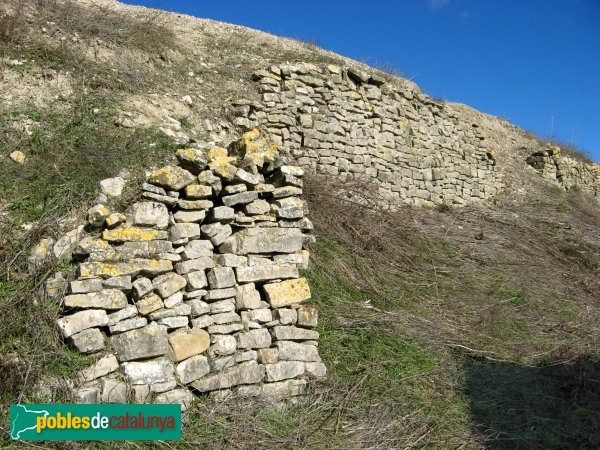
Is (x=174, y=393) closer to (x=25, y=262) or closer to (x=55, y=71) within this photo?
(x=25, y=262)

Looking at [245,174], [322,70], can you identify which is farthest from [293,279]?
[322,70]

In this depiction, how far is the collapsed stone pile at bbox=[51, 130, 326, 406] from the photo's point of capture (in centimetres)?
377

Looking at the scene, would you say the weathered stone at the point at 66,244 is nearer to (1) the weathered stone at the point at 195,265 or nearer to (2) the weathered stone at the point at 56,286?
(2) the weathered stone at the point at 56,286

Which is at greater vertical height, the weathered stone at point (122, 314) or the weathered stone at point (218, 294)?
the weathered stone at point (218, 294)

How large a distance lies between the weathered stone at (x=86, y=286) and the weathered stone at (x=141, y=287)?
27cm

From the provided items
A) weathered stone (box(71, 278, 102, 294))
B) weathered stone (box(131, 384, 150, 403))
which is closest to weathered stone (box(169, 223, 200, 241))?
weathered stone (box(71, 278, 102, 294))

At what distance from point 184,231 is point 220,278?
527 mm

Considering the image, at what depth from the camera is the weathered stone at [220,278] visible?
4.30 metres

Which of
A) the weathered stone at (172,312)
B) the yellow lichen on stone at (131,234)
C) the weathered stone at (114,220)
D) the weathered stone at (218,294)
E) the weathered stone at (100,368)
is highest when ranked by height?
the weathered stone at (114,220)

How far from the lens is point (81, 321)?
3.69 meters

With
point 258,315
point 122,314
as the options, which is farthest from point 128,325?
point 258,315

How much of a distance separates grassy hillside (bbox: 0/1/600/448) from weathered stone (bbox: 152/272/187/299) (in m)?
0.77

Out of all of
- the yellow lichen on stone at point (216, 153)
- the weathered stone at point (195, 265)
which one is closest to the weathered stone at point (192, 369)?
the weathered stone at point (195, 265)

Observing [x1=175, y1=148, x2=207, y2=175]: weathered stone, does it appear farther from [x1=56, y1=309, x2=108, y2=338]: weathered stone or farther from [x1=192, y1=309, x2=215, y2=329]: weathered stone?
[x1=56, y1=309, x2=108, y2=338]: weathered stone
